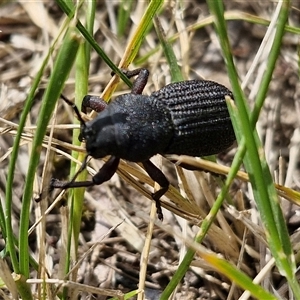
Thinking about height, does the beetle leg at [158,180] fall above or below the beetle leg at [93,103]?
below

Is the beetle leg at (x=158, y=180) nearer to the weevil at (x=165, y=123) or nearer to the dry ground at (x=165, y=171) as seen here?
the weevil at (x=165, y=123)

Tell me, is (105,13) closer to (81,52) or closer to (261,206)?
(81,52)

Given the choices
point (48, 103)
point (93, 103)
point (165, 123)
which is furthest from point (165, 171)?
point (48, 103)

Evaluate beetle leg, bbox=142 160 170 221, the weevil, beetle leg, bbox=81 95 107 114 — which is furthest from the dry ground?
beetle leg, bbox=81 95 107 114

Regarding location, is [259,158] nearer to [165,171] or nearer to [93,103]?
[93,103]

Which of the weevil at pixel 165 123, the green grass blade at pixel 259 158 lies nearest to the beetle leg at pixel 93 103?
the weevil at pixel 165 123

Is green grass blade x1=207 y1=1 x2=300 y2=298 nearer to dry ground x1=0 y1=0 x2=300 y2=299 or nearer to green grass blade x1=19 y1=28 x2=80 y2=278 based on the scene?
dry ground x1=0 y1=0 x2=300 y2=299

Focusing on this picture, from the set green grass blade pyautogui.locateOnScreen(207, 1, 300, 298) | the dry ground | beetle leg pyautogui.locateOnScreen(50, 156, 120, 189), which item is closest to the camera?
green grass blade pyautogui.locateOnScreen(207, 1, 300, 298)

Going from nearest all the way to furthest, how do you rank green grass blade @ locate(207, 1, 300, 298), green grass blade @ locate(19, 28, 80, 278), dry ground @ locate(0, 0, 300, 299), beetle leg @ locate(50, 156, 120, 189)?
1. green grass blade @ locate(19, 28, 80, 278)
2. green grass blade @ locate(207, 1, 300, 298)
3. beetle leg @ locate(50, 156, 120, 189)
4. dry ground @ locate(0, 0, 300, 299)

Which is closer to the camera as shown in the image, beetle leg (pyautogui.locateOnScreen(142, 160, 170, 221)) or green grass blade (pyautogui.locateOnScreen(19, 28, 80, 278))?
green grass blade (pyautogui.locateOnScreen(19, 28, 80, 278))
